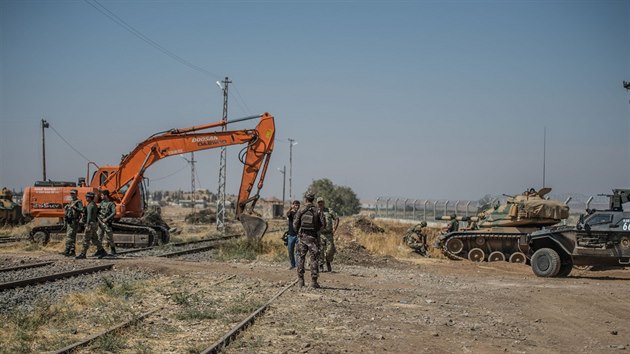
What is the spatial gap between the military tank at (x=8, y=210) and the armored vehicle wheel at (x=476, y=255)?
87.8ft

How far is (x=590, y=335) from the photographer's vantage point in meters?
10.5

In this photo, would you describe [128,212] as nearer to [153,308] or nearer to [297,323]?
[153,308]

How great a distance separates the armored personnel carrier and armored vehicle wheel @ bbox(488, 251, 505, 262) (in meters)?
6.65

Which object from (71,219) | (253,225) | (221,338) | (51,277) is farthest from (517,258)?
(221,338)

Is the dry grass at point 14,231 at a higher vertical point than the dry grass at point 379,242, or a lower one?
lower

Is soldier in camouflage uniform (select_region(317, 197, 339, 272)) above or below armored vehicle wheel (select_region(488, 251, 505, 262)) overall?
above

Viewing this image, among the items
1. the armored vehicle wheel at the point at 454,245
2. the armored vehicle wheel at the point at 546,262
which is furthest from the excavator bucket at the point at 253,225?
the armored vehicle wheel at the point at 546,262

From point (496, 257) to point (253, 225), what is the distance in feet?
30.5

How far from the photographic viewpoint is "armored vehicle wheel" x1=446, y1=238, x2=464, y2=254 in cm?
2817

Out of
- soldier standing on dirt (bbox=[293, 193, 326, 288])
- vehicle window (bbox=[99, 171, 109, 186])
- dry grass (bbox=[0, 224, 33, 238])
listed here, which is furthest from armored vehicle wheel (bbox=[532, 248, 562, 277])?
dry grass (bbox=[0, 224, 33, 238])

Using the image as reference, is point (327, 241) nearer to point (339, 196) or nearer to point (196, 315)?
point (196, 315)

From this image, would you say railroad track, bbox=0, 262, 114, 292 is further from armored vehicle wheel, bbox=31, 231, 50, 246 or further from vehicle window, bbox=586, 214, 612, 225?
vehicle window, bbox=586, 214, 612, 225

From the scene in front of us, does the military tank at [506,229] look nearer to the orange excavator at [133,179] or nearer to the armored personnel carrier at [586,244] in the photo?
the armored personnel carrier at [586,244]

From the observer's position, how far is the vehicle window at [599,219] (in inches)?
789
